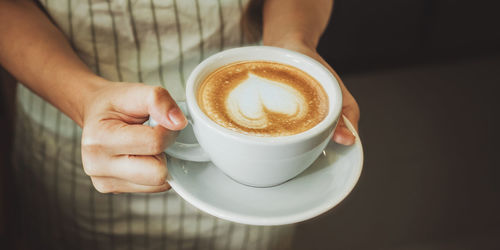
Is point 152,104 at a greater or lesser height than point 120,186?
greater

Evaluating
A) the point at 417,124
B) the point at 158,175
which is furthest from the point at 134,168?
the point at 417,124

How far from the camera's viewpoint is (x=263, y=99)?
0.67 metres

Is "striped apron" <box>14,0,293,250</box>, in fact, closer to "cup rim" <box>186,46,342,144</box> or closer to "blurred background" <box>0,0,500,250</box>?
"cup rim" <box>186,46,342,144</box>

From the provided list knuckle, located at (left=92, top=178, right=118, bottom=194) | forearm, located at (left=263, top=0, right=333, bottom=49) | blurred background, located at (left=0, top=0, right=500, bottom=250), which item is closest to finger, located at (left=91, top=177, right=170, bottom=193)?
knuckle, located at (left=92, top=178, right=118, bottom=194)

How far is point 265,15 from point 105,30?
316 mm

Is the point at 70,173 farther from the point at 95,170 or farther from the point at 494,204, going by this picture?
the point at 494,204

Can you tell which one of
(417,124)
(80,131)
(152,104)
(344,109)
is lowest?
(417,124)

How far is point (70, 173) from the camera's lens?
900 millimetres

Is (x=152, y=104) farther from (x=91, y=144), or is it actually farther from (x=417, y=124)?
(x=417, y=124)

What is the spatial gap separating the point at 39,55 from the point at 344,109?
0.52 metres

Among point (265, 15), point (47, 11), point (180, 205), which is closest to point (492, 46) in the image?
point (265, 15)

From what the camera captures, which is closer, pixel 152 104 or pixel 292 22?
pixel 152 104

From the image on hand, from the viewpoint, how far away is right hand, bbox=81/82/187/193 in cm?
56

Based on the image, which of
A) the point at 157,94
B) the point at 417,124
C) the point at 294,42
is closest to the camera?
the point at 157,94
